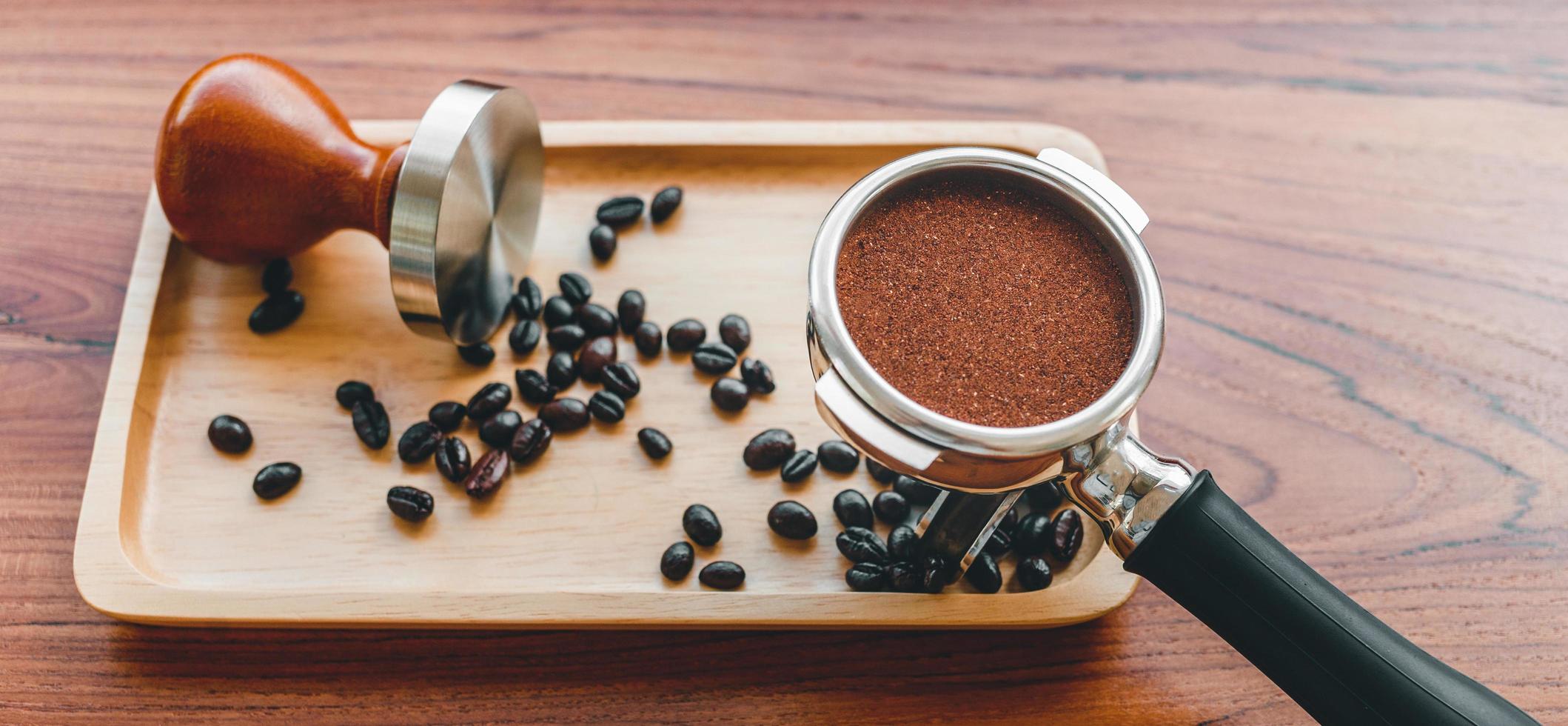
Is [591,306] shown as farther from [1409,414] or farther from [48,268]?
[1409,414]

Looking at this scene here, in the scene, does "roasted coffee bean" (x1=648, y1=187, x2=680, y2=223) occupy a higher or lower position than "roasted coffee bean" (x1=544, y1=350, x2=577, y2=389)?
higher

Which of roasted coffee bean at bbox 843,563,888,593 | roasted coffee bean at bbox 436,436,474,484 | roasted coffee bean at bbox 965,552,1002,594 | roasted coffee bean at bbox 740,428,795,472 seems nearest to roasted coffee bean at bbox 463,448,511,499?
roasted coffee bean at bbox 436,436,474,484

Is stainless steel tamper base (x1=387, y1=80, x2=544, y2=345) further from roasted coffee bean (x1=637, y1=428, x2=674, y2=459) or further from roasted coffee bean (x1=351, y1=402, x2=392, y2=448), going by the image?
roasted coffee bean (x1=637, y1=428, x2=674, y2=459)

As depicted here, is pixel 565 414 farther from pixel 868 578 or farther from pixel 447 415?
pixel 868 578

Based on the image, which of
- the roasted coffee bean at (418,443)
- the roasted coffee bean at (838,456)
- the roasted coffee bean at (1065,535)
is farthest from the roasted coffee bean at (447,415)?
the roasted coffee bean at (1065,535)

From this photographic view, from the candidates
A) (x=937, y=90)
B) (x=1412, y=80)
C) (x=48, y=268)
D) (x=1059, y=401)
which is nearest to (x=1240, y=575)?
(x=1059, y=401)

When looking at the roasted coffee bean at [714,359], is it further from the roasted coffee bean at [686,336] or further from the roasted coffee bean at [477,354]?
the roasted coffee bean at [477,354]
